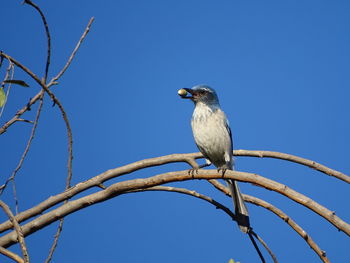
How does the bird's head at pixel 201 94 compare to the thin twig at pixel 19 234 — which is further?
the bird's head at pixel 201 94

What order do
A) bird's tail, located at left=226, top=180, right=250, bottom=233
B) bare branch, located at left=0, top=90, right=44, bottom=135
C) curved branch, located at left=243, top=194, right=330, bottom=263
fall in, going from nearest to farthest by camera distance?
curved branch, located at left=243, top=194, right=330, bottom=263
bare branch, located at left=0, top=90, right=44, bottom=135
bird's tail, located at left=226, top=180, right=250, bottom=233

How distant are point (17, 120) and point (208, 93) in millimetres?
3694

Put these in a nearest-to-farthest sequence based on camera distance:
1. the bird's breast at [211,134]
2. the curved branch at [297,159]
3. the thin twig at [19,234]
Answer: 1. the thin twig at [19,234]
2. the curved branch at [297,159]
3. the bird's breast at [211,134]

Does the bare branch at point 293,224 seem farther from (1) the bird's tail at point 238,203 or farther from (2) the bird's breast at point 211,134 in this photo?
(2) the bird's breast at point 211,134

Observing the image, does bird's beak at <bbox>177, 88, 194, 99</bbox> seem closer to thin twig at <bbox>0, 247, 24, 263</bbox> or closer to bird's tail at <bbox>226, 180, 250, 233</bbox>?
bird's tail at <bbox>226, 180, 250, 233</bbox>

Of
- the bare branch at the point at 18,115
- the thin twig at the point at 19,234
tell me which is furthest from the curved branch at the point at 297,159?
the thin twig at the point at 19,234

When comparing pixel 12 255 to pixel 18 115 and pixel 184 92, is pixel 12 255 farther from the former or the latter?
pixel 184 92

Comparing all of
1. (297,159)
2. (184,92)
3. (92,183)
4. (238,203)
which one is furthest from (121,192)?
(184,92)

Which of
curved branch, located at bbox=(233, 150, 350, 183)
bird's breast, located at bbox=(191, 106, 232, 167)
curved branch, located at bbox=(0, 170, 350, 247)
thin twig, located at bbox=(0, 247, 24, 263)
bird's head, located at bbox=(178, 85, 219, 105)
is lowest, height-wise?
thin twig, located at bbox=(0, 247, 24, 263)

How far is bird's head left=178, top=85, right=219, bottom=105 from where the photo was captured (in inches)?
273

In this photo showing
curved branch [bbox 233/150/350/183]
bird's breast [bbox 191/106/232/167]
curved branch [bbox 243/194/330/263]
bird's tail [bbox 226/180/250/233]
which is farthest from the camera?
bird's breast [bbox 191/106/232/167]

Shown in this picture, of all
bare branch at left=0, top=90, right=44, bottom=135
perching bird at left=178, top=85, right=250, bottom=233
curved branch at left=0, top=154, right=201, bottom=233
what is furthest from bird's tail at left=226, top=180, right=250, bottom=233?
bare branch at left=0, top=90, right=44, bottom=135

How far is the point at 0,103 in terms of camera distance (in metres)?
3.38

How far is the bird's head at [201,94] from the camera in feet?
Result: 22.7
